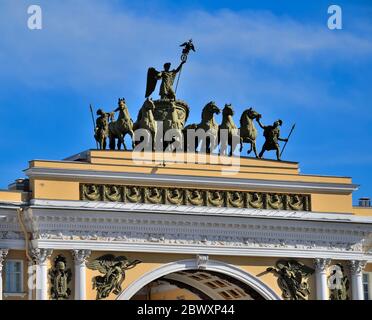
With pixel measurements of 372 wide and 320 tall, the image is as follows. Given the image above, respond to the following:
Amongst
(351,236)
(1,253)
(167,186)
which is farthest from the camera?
(351,236)

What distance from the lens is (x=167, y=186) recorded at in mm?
33594

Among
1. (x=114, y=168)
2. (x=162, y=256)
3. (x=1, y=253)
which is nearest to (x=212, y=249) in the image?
(x=162, y=256)

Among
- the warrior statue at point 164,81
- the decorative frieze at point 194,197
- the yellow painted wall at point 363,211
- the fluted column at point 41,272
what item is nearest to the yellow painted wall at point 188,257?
the fluted column at point 41,272

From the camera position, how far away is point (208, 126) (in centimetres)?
3516

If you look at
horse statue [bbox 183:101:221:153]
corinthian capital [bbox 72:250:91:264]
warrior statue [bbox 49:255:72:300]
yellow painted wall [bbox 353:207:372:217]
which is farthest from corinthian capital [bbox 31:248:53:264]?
yellow painted wall [bbox 353:207:372:217]

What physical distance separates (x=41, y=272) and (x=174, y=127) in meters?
6.20

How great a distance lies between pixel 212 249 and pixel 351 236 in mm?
4662

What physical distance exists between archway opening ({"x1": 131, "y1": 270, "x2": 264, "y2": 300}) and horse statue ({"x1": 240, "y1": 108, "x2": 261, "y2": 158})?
3.93 m

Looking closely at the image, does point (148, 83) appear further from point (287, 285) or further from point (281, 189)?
point (287, 285)

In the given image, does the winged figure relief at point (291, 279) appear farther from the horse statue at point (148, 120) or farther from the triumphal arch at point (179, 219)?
the horse statue at point (148, 120)

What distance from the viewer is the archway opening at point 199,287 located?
3488 cm

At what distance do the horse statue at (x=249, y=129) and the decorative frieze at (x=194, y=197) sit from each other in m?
1.61

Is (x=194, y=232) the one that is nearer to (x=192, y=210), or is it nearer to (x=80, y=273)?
(x=192, y=210)

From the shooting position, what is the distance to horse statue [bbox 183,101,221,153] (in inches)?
1375
